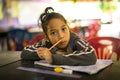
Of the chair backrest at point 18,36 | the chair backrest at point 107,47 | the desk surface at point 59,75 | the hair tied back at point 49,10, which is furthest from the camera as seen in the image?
the chair backrest at point 18,36

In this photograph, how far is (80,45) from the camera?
101 cm

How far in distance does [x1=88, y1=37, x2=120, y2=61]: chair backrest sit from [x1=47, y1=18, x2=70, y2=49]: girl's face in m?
0.38

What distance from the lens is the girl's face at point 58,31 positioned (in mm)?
994

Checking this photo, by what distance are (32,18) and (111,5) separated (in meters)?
0.97

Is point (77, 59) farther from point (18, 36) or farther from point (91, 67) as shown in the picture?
point (18, 36)

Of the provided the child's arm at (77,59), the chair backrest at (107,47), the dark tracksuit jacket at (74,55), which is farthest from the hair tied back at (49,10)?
the chair backrest at (107,47)

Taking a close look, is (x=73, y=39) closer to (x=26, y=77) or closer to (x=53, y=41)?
(x=53, y=41)

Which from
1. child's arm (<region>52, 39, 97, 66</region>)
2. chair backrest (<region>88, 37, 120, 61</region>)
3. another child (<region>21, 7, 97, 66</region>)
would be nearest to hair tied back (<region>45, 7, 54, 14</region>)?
another child (<region>21, 7, 97, 66</region>)

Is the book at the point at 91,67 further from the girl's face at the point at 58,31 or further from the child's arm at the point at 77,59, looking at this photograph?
the girl's face at the point at 58,31

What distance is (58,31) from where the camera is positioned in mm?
994

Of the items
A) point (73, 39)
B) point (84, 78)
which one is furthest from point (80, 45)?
point (84, 78)

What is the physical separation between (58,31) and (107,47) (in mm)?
463

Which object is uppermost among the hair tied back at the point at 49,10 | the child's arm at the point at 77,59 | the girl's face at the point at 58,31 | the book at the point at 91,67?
the hair tied back at the point at 49,10

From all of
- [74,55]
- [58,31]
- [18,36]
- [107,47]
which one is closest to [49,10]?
[58,31]
